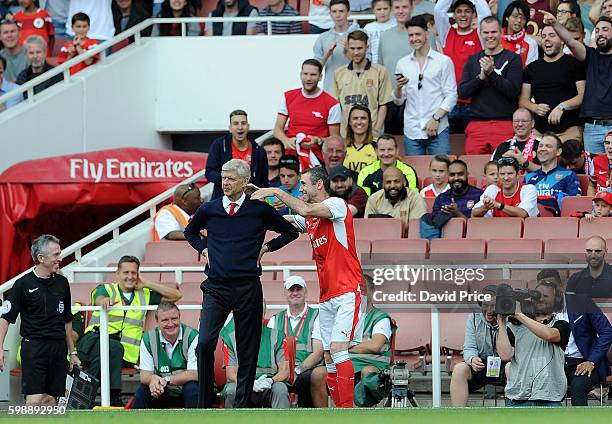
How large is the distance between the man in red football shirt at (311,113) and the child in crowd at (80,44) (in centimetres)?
362

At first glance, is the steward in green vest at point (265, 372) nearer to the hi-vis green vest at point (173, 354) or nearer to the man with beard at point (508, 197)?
the hi-vis green vest at point (173, 354)

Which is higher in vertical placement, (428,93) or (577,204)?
(428,93)

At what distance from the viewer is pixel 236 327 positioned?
34.5ft

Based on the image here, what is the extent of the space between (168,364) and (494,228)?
3494 mm

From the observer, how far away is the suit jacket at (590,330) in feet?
35.5

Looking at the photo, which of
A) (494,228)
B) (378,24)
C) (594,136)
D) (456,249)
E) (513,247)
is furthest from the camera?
(378,24)

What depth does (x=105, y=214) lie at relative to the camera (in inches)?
678

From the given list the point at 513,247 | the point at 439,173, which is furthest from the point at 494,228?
the point at 439,173

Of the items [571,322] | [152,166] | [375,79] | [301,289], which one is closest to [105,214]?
[152,166]

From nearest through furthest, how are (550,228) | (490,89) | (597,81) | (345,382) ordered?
(345,382)
(550,228)
(597,81)
(490,89)

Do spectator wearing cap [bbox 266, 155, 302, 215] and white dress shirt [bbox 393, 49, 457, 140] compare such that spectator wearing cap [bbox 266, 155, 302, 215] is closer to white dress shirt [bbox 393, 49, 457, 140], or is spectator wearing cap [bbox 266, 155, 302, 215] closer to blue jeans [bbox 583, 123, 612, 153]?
white dress shirt [bbox 393, 49, 457, 140]

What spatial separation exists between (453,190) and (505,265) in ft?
7.58

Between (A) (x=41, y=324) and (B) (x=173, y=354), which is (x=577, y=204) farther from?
(A) (x=41, y=324)

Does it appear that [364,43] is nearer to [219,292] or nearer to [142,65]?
[142,65]
